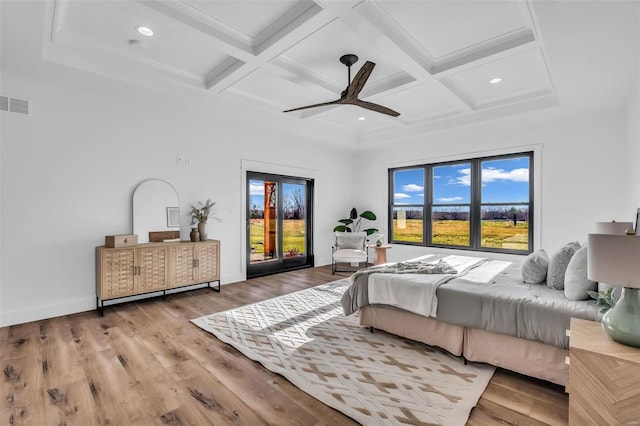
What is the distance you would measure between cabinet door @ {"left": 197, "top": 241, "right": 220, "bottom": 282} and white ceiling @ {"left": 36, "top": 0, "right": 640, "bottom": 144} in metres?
2.24

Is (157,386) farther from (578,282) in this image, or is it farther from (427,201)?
(427,201)

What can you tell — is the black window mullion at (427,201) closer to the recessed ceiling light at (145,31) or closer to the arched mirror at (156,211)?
the arched mirror at (156,211)

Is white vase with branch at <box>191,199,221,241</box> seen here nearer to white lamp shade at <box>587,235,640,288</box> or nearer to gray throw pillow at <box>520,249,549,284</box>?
gray throw pillow at <box>520,249,549,284</box>

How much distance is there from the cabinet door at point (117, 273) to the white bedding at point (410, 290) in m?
3.01

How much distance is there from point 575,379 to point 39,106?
209 inches

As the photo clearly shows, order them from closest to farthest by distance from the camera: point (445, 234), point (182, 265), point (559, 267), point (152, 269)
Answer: point (559, 267) → point (152, 269) → point (182, 265) → point (445, 234)

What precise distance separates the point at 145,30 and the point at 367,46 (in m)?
2.25

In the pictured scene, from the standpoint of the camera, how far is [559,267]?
2588mm

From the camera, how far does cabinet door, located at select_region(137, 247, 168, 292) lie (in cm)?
395

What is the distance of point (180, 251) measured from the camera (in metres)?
4.34

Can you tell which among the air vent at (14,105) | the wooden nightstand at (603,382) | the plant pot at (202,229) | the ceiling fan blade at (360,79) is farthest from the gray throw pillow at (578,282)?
the air vent at (14,105)

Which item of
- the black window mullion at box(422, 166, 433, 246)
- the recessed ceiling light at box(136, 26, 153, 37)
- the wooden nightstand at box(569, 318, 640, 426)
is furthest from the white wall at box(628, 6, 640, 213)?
the recessed ceiling light at box(136, 26, 153, 37)

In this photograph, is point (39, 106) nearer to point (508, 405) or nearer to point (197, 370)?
point (197, 370)

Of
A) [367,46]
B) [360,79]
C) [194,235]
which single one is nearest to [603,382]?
[360,79]
